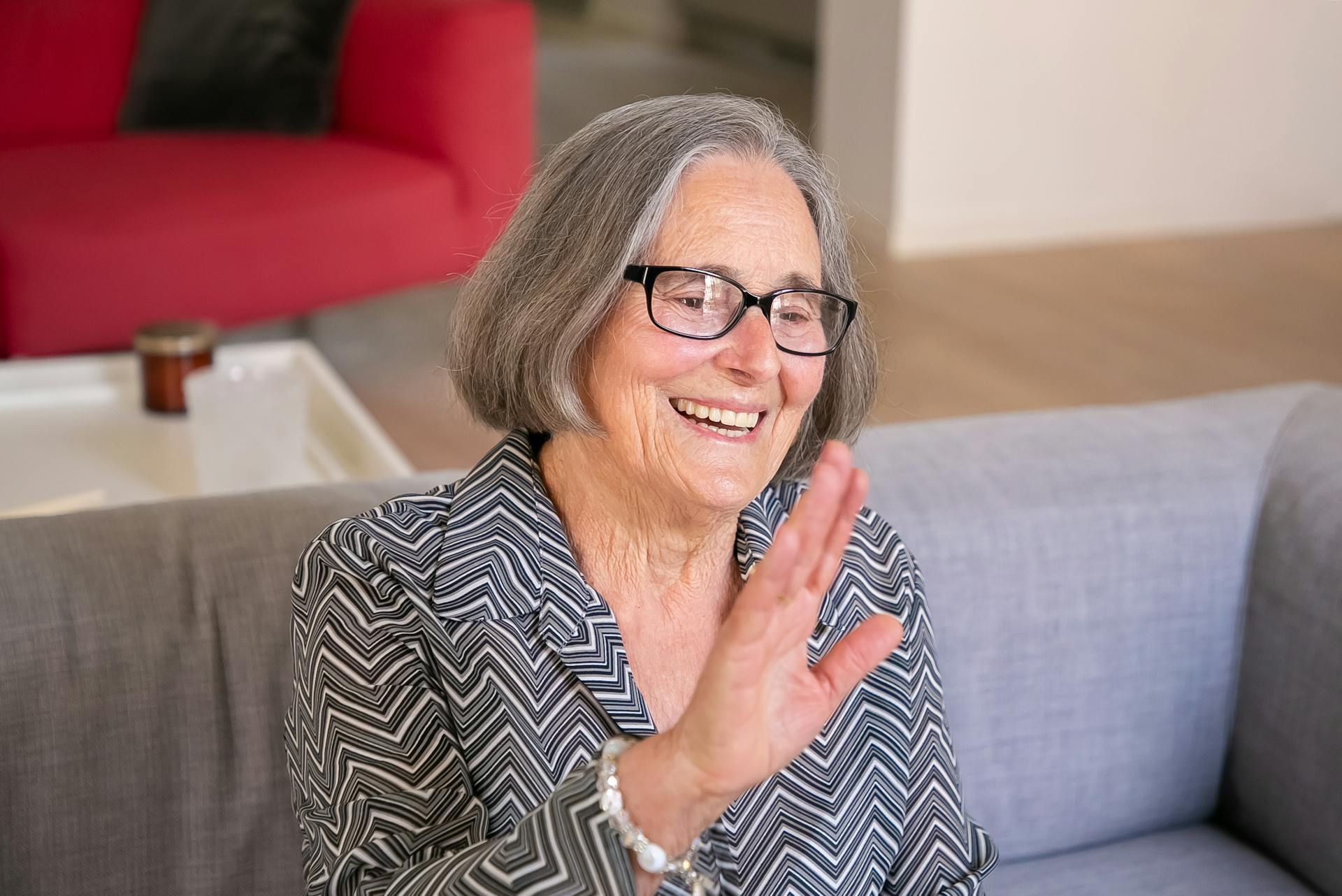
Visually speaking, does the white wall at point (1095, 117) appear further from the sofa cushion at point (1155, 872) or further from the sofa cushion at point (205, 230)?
the sofa cushion at point (1155, 872)

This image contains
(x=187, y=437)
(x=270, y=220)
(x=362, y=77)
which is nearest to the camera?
(x=187, y=437)

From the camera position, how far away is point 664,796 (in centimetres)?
88

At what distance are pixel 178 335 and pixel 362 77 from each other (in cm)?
153

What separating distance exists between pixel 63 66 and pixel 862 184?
2587 millimetres

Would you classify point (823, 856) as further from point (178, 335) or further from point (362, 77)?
point (362, 77)

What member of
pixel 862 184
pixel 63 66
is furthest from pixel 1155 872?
pixel 862 184

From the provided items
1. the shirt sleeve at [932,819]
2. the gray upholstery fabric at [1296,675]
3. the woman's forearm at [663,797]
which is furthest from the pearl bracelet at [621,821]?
the gray upholstery fabric at [1296,675]

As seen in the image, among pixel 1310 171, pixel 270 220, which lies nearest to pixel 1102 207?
pixel 1310 171

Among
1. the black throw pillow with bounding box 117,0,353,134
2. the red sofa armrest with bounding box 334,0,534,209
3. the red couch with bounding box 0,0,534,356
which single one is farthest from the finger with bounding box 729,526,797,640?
the black throw pillow with bounding box 117,0,353,134

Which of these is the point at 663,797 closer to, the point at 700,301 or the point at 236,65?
the point at 700,301

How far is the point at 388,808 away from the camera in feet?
3.31

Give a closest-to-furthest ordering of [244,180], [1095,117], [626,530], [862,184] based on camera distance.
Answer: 1. [626,530]
2. [244,180]
3. [1095,117]
4. [862,184]

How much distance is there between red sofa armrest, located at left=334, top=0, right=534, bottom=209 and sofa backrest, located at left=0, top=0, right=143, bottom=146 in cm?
61

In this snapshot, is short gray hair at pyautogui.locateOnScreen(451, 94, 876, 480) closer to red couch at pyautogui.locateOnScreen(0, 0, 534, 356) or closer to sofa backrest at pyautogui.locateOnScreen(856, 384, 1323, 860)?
sofa backrest at pyautogui.locateOnScreen(856, 384, 1323, 860)
